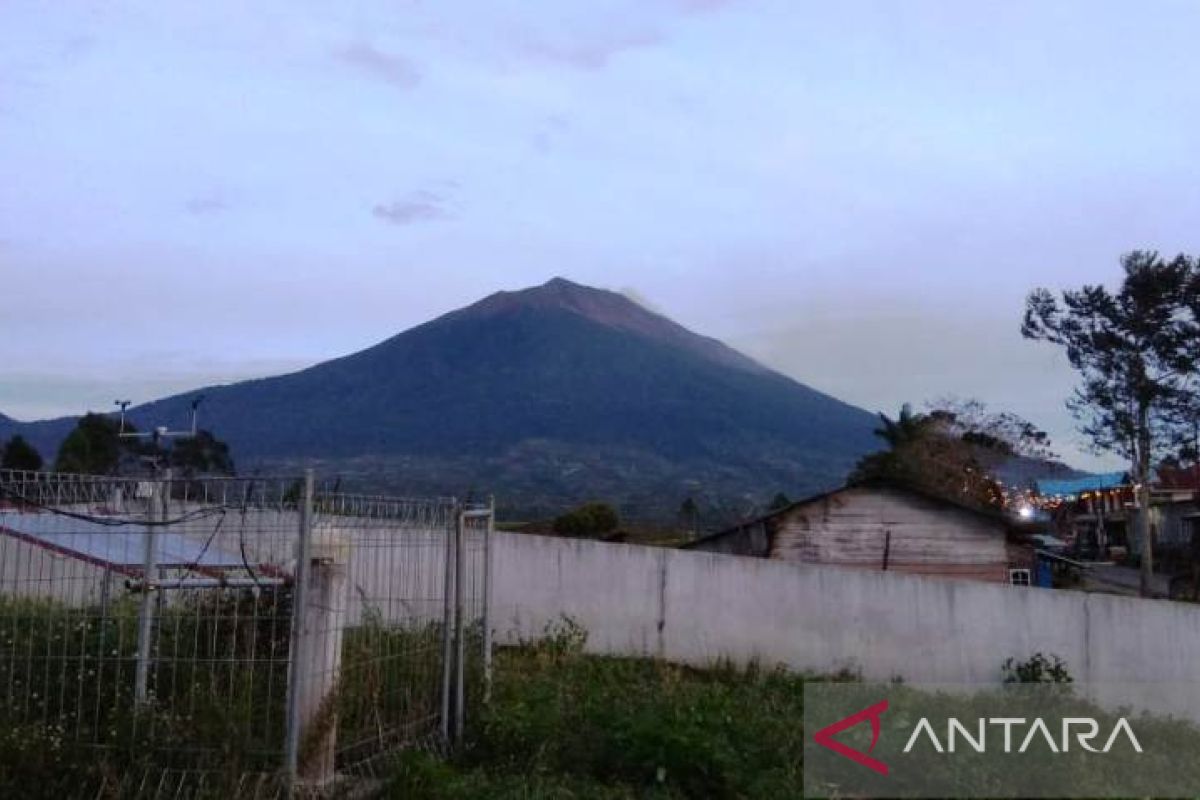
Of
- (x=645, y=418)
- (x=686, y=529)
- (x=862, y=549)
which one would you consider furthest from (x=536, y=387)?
(x=862, y=549)

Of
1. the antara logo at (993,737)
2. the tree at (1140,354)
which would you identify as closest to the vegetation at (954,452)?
the tree at (1140,354)

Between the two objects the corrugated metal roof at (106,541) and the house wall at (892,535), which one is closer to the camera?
the corrugated metal roof at (106,541)

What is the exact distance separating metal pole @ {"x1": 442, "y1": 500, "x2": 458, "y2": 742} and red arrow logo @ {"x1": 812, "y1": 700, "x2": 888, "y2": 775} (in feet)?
7.47

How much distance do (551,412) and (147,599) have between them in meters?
113

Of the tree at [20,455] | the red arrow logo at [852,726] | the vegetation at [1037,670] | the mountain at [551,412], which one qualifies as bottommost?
the vegetation at [1037,670]

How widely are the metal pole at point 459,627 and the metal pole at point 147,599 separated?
1.73 metres

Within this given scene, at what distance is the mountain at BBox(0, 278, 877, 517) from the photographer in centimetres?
8888

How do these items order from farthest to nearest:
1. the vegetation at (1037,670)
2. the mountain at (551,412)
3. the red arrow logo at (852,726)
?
the mountain at (551,412), the vegetation at (1037,670), the red arrow logo at (852,726)

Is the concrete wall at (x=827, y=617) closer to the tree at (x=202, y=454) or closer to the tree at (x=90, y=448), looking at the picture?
the tree at (x=90, y=448)

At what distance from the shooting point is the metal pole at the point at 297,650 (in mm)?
5367

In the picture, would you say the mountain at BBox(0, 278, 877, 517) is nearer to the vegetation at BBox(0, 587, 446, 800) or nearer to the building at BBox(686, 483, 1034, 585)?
the building at BBox(686, 483, 1034, 585)

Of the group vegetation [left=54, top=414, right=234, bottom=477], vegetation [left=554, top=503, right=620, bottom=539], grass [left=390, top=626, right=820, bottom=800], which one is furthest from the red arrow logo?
vegetation [left=54, top=414, right=234, bottom=477]

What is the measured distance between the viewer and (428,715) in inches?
266

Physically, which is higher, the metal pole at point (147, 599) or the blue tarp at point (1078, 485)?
the blue tarp at point (1078, 485)
